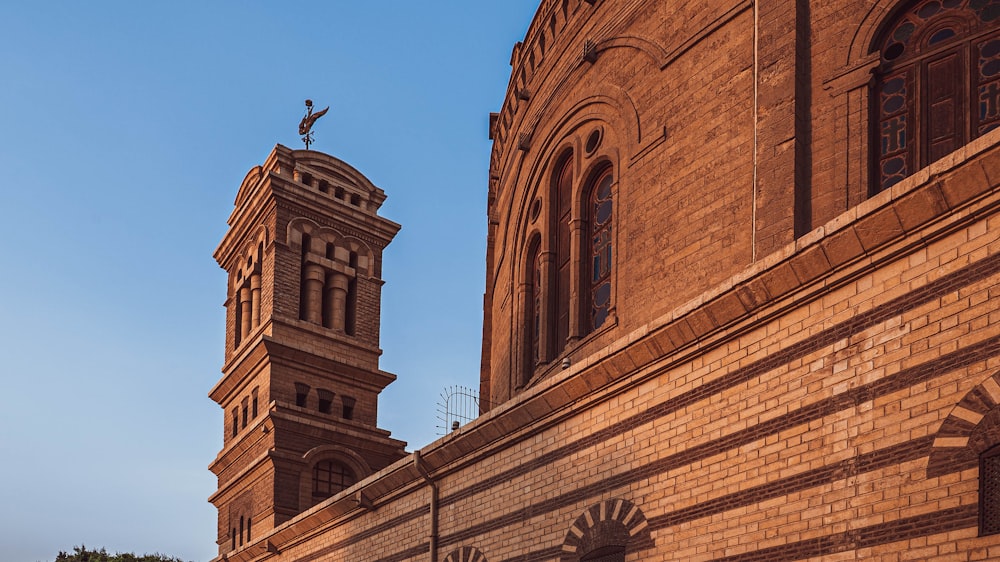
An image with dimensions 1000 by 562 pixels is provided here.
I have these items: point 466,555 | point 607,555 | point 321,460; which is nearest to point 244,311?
point 321,460

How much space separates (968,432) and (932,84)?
22.0 feet

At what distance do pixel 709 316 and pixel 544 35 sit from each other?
36.9ft

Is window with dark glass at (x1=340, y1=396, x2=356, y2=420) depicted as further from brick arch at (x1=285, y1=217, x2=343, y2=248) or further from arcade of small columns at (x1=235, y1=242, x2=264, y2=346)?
brick arch at (x1=285, y1=217, x2=343, y2=248)

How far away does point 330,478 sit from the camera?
3247cm

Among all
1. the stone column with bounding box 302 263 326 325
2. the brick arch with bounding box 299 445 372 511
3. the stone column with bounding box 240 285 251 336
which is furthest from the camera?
the stone column with bounding box 240 285 251 336

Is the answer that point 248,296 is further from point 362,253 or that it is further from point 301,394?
point 301,394

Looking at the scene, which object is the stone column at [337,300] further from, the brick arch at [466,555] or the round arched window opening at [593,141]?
the brick arch at [466,555]

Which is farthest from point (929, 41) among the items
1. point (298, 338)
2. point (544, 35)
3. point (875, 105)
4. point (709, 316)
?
point (298, 338)

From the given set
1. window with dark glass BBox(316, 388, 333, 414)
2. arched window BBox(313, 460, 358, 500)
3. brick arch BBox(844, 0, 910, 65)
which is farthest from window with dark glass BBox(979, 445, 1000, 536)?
window with dark glass BBox(316, 388, 333, 414)

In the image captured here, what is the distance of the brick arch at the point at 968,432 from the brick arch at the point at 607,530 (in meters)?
3.69

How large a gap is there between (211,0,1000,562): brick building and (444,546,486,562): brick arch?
0.05 meters

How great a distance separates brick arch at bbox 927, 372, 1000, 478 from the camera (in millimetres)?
8742

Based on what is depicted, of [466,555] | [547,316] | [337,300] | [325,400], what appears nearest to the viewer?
[466,555]

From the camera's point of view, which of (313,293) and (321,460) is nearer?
(321,460)
